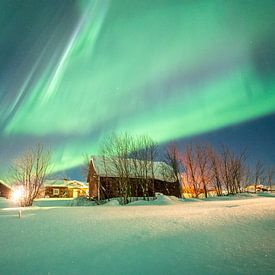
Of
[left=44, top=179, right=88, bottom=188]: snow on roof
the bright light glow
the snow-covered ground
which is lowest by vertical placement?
the snow-covered ground

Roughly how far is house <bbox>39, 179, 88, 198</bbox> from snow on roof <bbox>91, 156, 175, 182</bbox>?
37675mm

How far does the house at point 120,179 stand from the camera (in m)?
31.1

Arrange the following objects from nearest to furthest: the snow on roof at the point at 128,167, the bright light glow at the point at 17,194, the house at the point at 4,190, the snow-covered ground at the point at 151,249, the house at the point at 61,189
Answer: the snow-covered ground at the point at 151,249 < the bright light glow at the point at 17,194 < the snow on roof at the point at 128,167 < the house at the point at 4,190 < the house at the point at 61,189

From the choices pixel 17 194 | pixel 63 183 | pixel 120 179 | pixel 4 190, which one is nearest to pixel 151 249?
pixel 17 194

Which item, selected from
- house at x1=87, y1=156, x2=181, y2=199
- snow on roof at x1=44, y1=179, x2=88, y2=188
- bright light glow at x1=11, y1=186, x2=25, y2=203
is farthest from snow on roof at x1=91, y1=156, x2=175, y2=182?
snow on roof at x1=44, y1=179, x2=88, y2=188

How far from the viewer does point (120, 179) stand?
29.2 m


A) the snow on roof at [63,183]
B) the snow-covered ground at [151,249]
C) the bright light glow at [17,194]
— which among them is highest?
A: the snow on roof at [63,183]

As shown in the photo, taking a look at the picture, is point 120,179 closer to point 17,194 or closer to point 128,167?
point 128,167

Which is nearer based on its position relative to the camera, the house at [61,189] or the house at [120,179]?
the house at [120,179]

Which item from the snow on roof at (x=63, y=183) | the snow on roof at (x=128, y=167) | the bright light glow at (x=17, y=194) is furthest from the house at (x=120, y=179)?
the snow on roof at (x=63, y=183)

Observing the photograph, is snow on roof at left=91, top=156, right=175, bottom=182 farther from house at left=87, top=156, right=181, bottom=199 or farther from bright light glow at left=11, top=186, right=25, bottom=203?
bright light glow at left=11, top=186, right=25, bottom=203

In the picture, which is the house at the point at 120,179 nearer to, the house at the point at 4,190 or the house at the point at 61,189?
→ the house at the point at 4,190

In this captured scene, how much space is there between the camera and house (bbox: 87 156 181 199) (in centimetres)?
3115

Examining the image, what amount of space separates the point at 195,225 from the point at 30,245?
4396 millimetres
